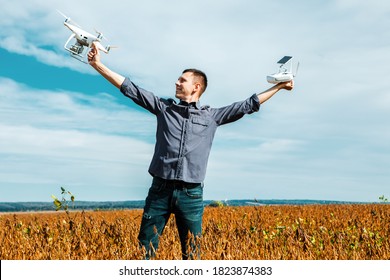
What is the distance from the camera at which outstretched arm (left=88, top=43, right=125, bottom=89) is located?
492cm

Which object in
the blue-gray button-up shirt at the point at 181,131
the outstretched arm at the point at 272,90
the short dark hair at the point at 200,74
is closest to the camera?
the blue-gray button-up shirt at the point at 181,131

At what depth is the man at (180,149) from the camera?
15.7ft

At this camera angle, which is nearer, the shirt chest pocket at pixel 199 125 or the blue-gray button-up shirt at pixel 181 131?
the blue-gray button-up shirt at pixel 181 131

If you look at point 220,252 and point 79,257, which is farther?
point 79,257

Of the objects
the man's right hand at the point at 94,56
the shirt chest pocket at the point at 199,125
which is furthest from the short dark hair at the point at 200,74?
the man's right hand at the point at 94,56

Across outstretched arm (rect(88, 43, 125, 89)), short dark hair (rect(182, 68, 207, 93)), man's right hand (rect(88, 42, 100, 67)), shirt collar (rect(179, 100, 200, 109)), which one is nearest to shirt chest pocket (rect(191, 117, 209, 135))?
shirt collar (rect(179, 100, 200, 109))

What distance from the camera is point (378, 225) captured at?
9102 mm

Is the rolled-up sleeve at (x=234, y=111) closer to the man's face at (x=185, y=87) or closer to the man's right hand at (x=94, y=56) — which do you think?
the man's face at (x=185, y=87)

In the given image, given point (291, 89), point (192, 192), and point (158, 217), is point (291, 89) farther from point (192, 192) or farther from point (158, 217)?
point (158, 217)

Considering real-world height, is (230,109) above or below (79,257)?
above

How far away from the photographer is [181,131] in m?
4.89

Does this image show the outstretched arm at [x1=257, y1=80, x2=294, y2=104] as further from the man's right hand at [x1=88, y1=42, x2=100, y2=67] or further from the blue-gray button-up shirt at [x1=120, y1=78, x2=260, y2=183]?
the man's right hand at [x1=88, y1=42, x2=100, y2=67]
